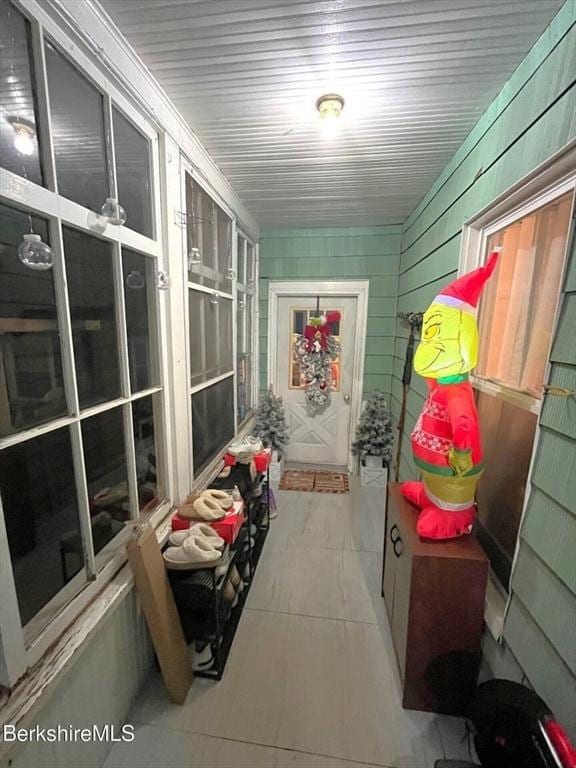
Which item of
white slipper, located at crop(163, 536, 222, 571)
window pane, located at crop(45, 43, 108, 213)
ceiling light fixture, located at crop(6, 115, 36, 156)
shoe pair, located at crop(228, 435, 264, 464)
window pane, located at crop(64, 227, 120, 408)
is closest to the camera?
ceiling light fixture, located at crop(6, 115, 36, 156)

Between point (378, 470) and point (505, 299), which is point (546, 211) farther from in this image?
point (378, 470)

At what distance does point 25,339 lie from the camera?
2.84 feet

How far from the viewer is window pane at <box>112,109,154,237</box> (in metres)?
1.18

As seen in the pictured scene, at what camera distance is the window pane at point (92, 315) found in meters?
1.01

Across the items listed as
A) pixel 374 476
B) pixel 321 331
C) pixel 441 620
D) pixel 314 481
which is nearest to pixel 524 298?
pixel 441 620

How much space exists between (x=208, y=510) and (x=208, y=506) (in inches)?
1.8

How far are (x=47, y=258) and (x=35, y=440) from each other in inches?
20.2

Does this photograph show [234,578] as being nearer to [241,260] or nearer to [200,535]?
[200,535]

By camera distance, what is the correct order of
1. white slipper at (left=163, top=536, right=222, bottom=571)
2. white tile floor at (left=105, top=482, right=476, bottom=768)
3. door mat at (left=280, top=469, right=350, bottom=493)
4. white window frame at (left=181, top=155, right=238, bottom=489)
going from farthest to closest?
door mat at (left=280, top=469, right=350, bottom=493)
white window frame at (left=181, top=155, right=238, bottom=489)
white slipper at (left=163, top=536, right=222, bottom=571)
white tile floor at (left=105, top=482, right=476, bottom=768)

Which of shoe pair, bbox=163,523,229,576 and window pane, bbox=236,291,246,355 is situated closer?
shoe pair, bbox=163,523,229,576

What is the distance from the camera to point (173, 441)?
5.19 feet

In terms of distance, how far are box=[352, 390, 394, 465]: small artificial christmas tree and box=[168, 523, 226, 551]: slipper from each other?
6.70 feet

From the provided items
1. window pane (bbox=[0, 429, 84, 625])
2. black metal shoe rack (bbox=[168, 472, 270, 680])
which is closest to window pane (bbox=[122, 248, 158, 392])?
window pane (bbox=[0, 429, 84, 625])

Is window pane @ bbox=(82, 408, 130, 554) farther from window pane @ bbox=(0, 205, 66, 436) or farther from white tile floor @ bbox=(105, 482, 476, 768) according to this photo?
white tile floor @ bbox=(105, 482, 476, 768)
